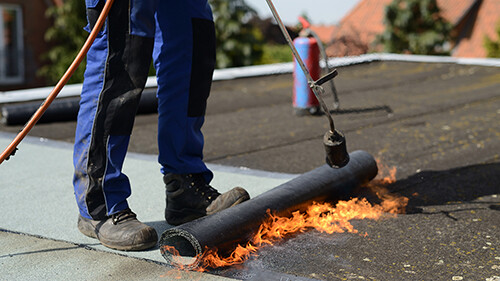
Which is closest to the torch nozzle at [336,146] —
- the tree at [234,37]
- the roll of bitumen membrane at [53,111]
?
the roll of bitumen membrane at [53,111]

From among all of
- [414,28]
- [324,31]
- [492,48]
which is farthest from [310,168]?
[324,31]

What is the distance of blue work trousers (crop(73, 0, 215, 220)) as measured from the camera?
255 cm

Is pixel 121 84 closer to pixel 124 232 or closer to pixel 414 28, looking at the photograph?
pixel 124 232

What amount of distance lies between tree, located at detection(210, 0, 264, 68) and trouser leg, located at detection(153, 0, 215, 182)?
64.4 feet

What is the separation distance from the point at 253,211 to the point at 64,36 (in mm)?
19173

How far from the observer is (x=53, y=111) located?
6.12 metres

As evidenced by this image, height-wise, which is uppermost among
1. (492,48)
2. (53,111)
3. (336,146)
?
(336,146)

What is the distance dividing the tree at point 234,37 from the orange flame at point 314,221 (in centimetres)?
1944

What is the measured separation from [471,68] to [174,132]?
8296mm

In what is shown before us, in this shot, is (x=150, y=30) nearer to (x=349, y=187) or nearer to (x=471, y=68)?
(x=349, y=187)

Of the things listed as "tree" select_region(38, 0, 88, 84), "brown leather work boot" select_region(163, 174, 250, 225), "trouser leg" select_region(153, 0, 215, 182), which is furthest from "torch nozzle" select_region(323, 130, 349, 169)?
"tree" select_region(38, 0, 88, 84)

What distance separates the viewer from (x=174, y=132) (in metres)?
2.84

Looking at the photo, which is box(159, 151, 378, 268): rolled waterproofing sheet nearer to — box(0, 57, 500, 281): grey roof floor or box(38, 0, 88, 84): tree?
box(0, 57, 500, 281): grey roof floor

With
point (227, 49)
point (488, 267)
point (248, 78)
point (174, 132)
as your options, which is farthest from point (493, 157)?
point (227, 49)
